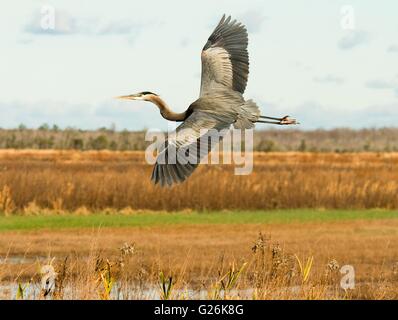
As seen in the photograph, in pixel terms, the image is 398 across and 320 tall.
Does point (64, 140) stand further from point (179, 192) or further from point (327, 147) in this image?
point (179, 192)

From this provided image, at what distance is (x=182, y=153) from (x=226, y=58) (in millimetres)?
2090

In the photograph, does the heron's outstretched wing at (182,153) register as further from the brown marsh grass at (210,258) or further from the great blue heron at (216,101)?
the brown marsh grass at (210,258)

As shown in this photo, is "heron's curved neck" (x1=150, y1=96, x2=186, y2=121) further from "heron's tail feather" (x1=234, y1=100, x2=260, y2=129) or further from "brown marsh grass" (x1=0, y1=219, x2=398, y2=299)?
"brown marsh grass" (x1=0, y1=219, x2=398, y2=299)

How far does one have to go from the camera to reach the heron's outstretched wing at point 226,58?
9500mm

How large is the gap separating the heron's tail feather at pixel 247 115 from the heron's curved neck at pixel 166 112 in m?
0.50

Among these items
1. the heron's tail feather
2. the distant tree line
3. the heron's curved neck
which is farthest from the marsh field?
the distant tree line

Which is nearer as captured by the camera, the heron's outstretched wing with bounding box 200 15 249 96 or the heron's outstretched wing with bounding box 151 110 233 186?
the heron's outstretched wing with bounding box 151 110 233 186

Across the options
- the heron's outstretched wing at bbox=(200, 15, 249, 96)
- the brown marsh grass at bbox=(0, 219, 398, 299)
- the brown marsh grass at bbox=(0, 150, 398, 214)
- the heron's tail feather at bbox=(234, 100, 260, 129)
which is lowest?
the brown marsh grass at bbox=(0, 219, 398, 299)

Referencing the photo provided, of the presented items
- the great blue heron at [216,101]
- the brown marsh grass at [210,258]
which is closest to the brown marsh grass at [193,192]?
the brown marsh grass at [210,258]

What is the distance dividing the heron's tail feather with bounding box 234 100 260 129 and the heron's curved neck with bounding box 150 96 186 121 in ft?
1.65

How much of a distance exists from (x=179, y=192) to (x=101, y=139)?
48.3 m

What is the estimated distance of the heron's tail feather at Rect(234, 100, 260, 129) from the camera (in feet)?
29.7

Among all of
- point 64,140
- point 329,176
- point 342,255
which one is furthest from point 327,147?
point 342,255

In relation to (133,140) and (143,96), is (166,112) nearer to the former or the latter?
(143,96)
